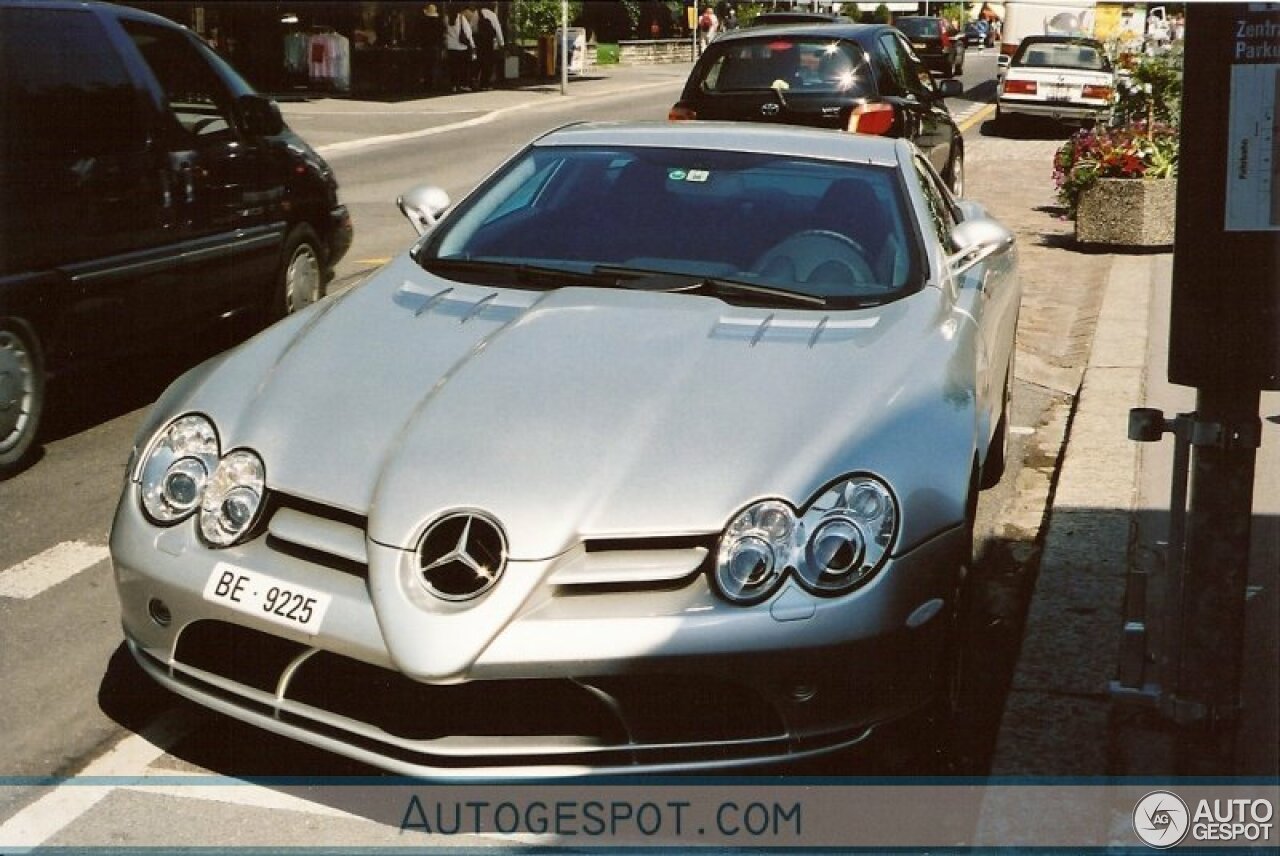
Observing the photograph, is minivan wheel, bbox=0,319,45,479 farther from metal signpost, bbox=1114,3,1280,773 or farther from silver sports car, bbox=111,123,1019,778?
metal signpost, bbox=1114,3,1280,773

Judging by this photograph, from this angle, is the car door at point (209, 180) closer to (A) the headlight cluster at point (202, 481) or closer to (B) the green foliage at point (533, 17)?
(A) the headlight cluster at point (202, 481)

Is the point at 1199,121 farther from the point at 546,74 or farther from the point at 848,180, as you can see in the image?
the point at 546,74

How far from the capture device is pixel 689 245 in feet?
17.0

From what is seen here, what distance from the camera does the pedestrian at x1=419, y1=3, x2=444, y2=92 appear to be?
1401 inches

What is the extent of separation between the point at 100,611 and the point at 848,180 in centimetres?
270

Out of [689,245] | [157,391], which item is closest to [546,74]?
[157,391]

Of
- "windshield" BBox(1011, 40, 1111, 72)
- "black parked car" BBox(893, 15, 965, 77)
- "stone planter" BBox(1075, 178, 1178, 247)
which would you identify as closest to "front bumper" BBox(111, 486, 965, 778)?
"stone planter" BBox(1075, 178, 1178, 247)

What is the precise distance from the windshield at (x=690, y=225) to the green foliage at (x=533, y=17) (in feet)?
127

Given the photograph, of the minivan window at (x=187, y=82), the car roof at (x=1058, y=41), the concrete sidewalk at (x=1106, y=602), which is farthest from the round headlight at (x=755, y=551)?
the car roof at (x=1058, y=41)

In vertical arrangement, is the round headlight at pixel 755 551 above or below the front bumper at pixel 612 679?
above

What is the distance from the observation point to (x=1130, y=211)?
509 inches

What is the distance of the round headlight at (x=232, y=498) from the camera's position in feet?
12.7

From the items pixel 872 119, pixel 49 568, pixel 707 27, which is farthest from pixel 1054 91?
pixel 707 27

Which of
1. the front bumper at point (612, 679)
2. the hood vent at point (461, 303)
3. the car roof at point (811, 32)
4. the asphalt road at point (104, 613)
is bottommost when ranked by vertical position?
the asphalt road at point (104, 613)
